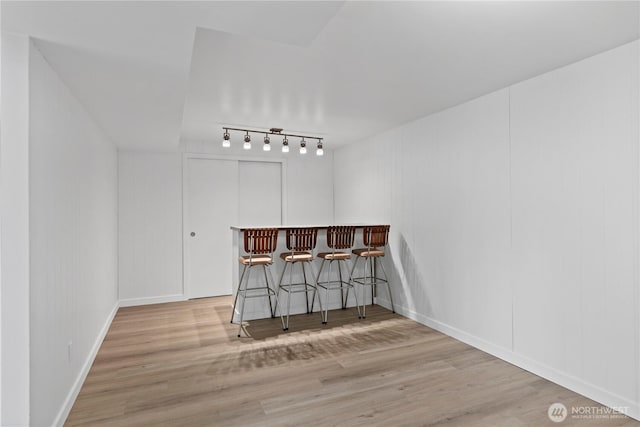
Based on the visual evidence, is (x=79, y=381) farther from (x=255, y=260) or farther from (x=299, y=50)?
(x=299, y=50)

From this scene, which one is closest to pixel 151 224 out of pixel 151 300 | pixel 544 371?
pixel 151 300

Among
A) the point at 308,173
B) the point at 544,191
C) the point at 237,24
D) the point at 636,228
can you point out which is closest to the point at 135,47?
the point at 237,24

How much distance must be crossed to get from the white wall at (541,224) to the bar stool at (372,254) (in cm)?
36

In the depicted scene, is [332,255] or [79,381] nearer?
[79,381]

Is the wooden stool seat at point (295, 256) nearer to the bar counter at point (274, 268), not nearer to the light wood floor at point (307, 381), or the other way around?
the bar counter at point (274, 268)

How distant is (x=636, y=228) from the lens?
2.22 metres

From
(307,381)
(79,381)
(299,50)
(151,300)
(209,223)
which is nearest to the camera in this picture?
(299,50)

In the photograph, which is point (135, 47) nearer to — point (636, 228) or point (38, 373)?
point (38, 373)

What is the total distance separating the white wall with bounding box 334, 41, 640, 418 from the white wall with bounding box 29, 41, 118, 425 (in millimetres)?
3245

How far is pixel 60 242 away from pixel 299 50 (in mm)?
1925

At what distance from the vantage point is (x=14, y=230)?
1.65 m

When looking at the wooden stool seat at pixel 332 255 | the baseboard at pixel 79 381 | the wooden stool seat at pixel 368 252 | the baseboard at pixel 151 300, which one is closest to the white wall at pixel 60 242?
the baseboard at pixel 79 381

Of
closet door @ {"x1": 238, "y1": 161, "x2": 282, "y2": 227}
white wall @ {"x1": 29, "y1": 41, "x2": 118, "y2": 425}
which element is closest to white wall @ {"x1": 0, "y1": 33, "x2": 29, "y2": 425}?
white wall @ {"x1": 29, "y1": 41, "x2": 118, "y2": 425}

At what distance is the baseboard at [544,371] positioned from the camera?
230 centimetres
